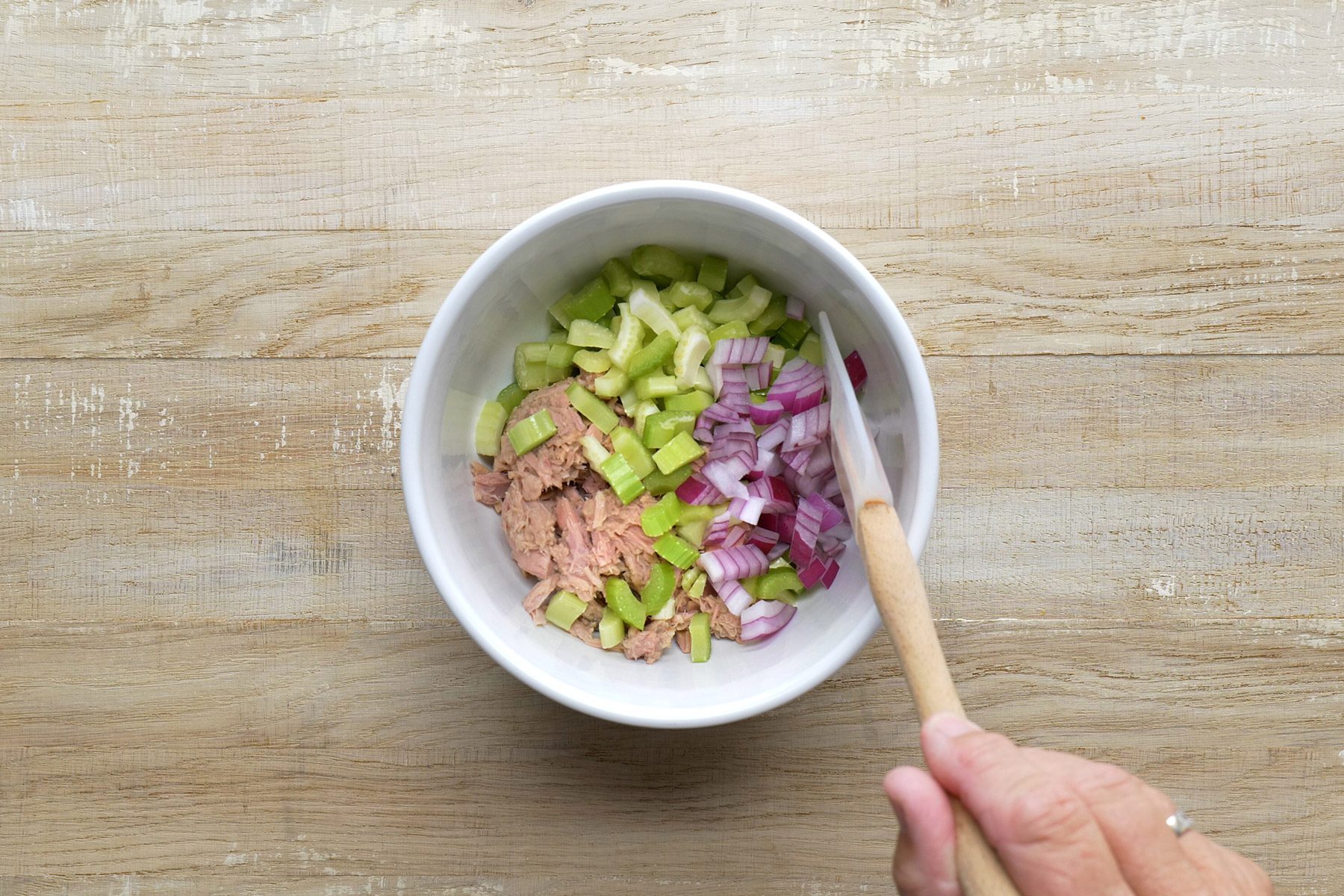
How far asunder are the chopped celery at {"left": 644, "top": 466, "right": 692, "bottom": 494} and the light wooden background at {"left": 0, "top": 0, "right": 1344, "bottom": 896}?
0.43 meters

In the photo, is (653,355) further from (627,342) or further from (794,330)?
(794,330)

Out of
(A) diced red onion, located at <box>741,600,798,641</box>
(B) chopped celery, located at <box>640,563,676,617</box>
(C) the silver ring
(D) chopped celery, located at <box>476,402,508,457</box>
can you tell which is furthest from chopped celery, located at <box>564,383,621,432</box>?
(C) the silver ring

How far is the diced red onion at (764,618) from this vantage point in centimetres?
130

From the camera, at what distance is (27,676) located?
1496 millimetres

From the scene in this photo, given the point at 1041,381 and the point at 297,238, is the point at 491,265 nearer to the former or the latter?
the point at 297,238

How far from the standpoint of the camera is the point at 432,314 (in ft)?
4.71

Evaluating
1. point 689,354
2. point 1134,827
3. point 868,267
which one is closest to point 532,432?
point 689,354

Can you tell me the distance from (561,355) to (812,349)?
0.37m

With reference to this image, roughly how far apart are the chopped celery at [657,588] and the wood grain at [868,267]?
1.74 ft

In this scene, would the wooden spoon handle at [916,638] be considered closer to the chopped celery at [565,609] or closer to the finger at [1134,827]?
the finger at [1134,827]

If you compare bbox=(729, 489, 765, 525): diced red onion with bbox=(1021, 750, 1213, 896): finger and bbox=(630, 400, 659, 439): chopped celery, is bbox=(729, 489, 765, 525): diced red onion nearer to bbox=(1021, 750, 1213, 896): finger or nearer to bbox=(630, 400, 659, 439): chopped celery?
bbox=(630, 400, 659, 439): chopped celery

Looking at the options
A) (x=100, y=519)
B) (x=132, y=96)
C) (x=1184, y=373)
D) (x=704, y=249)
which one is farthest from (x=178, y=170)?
(x=1184, y=373)

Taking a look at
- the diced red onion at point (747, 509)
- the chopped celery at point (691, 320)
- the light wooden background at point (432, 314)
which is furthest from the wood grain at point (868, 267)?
the diced red onion at point (747, 509)

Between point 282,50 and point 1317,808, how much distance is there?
2.07m
